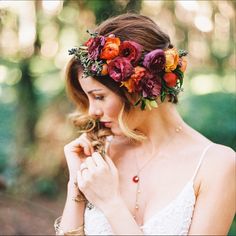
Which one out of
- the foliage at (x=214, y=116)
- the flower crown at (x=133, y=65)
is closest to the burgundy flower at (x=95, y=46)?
the flower crown at (x=133, y=65)

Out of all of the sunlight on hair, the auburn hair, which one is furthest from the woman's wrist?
the sunlight on hair

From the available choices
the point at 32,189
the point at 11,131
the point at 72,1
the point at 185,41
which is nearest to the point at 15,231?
the point at 32,189

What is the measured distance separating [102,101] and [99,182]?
330mm

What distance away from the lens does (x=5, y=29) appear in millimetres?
6449

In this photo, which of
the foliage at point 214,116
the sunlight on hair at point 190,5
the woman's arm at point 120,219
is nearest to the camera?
the woman's arm at point 120,219

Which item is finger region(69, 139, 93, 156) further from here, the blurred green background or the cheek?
the blurred green background

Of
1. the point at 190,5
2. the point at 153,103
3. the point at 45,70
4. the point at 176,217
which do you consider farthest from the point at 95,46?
the point at 190,5

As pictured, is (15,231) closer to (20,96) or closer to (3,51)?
(20,96)

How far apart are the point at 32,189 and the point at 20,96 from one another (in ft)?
3.48

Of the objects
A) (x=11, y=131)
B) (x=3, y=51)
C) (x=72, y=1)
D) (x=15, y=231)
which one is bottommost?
(x=15, y=231)

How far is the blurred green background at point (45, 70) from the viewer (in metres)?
6.12

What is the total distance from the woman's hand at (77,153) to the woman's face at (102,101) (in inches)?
8.2

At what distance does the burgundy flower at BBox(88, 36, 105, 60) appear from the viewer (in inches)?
95.3

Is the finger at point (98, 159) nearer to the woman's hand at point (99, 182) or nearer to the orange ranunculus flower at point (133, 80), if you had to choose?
the woman's hand at point (99, 182)
